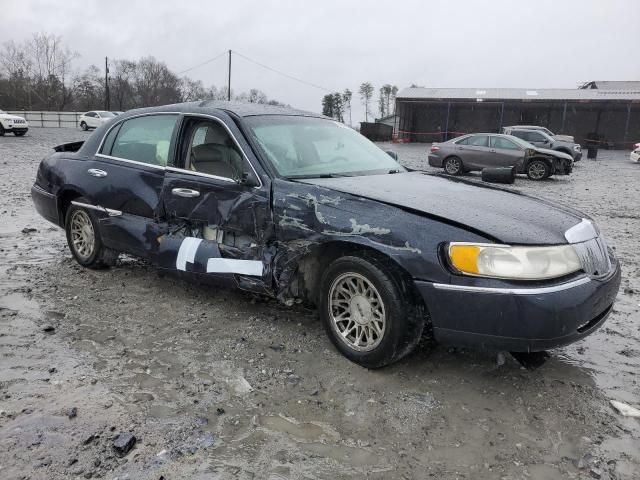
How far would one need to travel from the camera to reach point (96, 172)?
477cm

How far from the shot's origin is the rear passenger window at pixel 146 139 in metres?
4.30

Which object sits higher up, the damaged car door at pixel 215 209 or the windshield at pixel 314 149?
the windshield at pixel 314 149

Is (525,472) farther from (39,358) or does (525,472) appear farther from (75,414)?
(39,358)

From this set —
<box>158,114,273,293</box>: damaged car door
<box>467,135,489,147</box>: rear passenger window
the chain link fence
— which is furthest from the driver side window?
the chain link fence

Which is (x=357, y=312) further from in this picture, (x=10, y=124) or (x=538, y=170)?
(x=10, y=124)

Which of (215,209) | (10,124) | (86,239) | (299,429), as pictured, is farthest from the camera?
(10,124)

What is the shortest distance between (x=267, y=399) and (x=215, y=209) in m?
1.47

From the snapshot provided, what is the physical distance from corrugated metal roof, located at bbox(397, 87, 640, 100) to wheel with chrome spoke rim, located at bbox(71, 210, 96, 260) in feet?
121

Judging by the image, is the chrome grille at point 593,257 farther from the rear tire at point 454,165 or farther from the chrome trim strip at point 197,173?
the rear tire at point 454,165

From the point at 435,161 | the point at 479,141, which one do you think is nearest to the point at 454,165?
the point at 435,161

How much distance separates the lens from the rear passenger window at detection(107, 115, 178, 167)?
4.30 m

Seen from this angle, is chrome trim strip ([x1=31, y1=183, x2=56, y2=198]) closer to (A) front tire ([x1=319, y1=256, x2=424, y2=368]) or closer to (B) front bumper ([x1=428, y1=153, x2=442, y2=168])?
(A) front tire ([x1=319, y1=256, x2=424, y2=368])

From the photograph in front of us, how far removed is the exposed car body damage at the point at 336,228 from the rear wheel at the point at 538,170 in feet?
41.3

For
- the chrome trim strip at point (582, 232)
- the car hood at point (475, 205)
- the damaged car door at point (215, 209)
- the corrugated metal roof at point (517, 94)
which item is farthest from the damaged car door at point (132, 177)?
the corrugated metal roof at point (517, 94)
